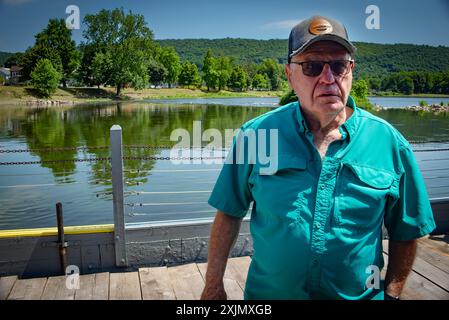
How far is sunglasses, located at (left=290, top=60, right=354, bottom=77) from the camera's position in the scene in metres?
1.21

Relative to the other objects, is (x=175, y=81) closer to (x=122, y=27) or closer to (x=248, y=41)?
(x=248, y=41)

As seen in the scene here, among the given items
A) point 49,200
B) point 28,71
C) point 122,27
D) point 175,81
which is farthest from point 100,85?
point 49,200

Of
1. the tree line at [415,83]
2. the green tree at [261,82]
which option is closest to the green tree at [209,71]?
the green tree at [261,82]

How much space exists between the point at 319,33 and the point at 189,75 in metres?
87.7

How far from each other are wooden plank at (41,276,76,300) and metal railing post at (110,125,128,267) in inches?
14.1

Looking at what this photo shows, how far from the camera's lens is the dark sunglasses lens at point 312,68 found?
1216mm

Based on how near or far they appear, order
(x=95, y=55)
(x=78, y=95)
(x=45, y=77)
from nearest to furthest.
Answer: (x=45, y=77), (x=95, y=55), (x=78, y=95)

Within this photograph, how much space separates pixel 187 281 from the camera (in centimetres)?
253

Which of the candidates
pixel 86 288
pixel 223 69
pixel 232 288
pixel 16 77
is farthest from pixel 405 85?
pixel 86 288

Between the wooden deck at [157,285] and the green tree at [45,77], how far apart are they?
164 ft

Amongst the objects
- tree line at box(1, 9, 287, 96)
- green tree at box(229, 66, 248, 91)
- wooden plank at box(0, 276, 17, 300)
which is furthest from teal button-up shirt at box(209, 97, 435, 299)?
green tree at box(229, 66, 248, 91)

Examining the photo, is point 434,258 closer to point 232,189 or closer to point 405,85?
point 232,189

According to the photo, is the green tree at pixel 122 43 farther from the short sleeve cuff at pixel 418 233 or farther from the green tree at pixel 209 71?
the short sleeve cuff at pixel 418 233

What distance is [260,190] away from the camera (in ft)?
3.99
